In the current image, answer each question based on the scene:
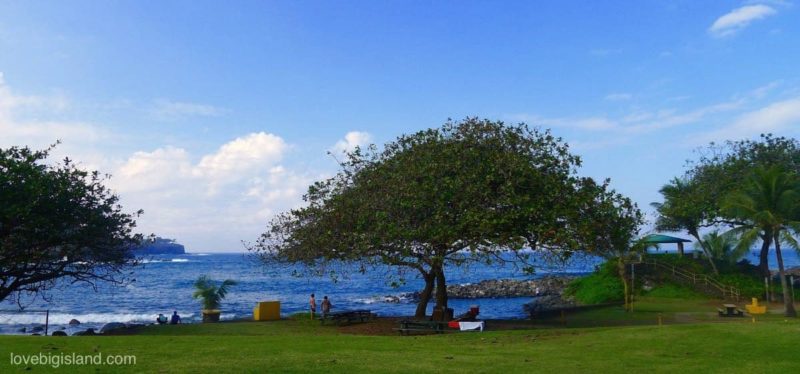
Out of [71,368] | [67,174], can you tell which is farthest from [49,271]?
[71,368]

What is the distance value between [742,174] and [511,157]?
90.4 ft

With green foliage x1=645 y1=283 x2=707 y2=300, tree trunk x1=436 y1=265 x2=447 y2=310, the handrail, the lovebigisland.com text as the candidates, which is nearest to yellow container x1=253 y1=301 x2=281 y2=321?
tree trunk x1=436 y1=265 x2=447 y2=310

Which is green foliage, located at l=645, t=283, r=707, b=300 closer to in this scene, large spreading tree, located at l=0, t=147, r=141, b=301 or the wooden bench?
the wooden bench

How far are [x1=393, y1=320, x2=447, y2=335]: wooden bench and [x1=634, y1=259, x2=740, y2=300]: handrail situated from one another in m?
26.1

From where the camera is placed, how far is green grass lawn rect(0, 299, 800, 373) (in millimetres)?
11438

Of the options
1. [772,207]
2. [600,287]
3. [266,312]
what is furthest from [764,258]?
[266,312]

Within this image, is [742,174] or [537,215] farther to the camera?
[742,174]

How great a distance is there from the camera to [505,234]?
72.0 ft

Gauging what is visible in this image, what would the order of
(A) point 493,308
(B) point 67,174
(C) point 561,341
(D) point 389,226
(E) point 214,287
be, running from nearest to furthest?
(C) point 561,341, (D) point 389,226, (B) point 67,174, (E) point 214,287, (A) point 493,308

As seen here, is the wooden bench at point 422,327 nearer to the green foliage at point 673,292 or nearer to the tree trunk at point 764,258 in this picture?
the green foliage at point 673,292

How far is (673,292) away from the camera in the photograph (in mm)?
39906

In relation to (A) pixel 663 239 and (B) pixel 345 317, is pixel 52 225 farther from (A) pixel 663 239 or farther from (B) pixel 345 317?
(A) pixel 663 239

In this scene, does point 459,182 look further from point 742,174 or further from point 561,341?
point 742,174

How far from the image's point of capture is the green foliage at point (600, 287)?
40.6m
